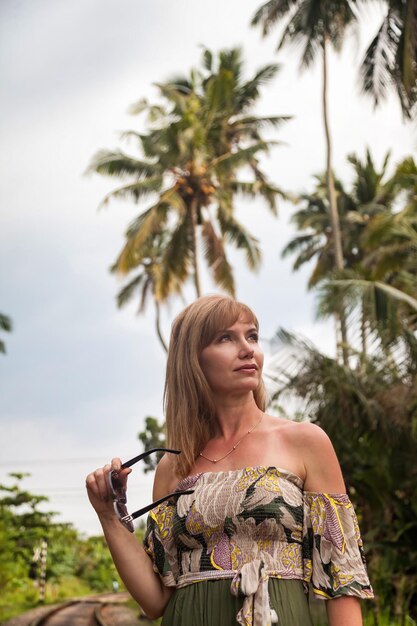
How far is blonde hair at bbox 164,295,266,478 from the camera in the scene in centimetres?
Answer: 266

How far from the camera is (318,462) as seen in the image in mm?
2486

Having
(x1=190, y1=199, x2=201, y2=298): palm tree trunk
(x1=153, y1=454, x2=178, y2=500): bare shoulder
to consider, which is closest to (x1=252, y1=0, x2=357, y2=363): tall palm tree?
(x1=190, y1=199, x2=201, y2=298): palm tree trunk

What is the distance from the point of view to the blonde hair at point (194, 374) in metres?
2.66

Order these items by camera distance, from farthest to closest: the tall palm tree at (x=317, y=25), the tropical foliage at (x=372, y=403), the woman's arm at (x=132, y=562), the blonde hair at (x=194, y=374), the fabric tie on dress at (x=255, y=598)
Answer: the tall palm tree at (x=317, y=25)
the tropical foliage at (x=372, y=403)
the blonde hair at (x=194, y=374)
the woman's arm at (x=132, y=562)
the fabric tie on dress at (x=255, y=598)

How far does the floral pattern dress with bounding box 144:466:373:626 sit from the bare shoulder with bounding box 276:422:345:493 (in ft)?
0.08

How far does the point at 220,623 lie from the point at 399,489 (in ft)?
33.3

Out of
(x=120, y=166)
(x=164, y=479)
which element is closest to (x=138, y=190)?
(x=120, y=166)

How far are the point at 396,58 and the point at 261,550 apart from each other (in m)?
15.6

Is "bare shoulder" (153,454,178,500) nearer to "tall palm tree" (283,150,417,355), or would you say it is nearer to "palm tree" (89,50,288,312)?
"tall palm tree" (283,150,417,355)

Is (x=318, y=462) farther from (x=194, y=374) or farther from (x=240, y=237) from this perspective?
(x=240, y=237)

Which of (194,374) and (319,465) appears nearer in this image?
(319,465)

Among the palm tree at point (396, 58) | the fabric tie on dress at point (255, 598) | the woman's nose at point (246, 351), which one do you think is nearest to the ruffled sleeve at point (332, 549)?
the fabric tie on dress at point (255, 598)

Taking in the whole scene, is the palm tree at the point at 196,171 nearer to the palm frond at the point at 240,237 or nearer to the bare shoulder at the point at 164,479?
the palm frond at the point at 240,237

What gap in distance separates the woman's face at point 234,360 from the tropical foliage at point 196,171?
68.3 ft
